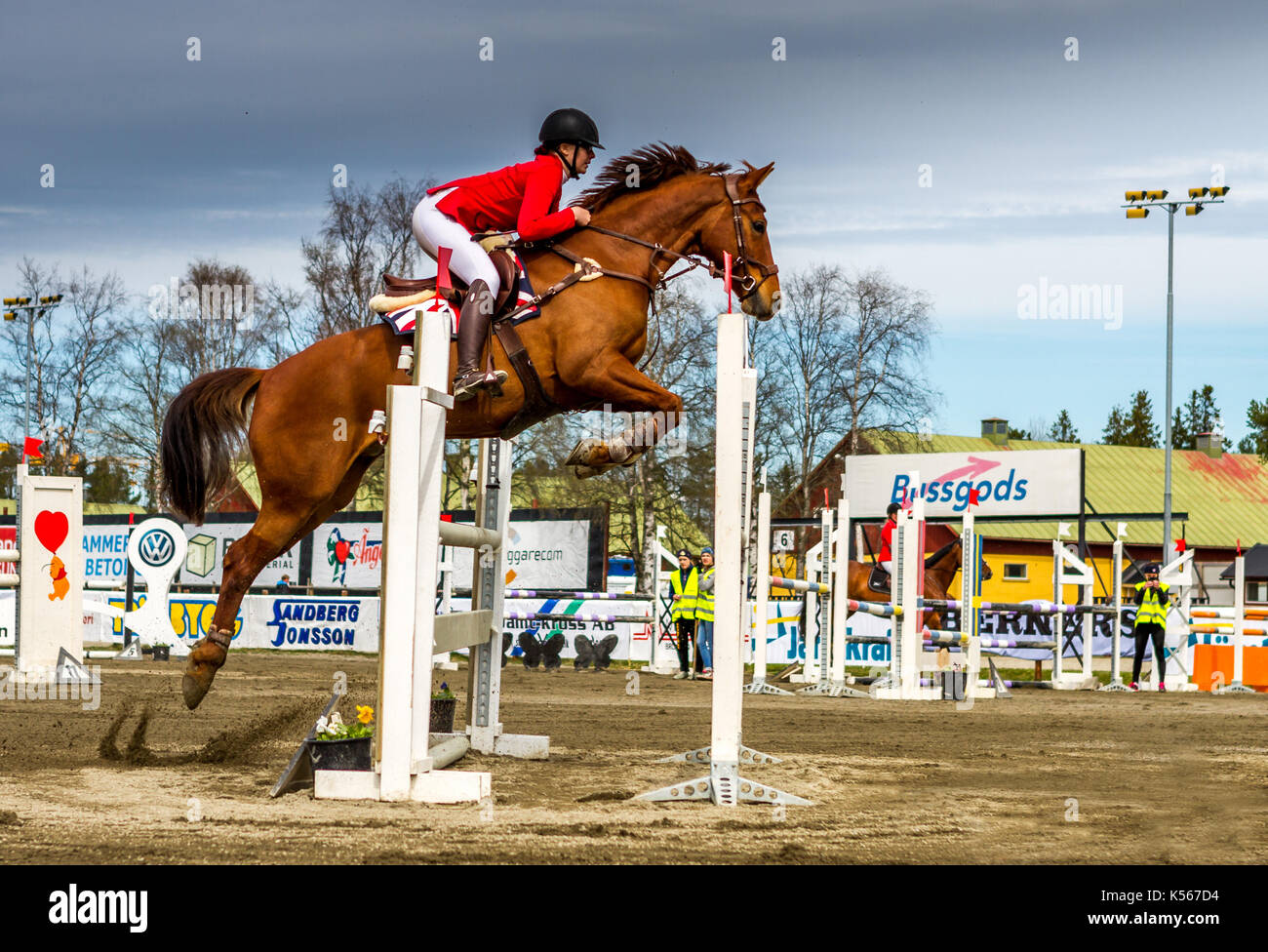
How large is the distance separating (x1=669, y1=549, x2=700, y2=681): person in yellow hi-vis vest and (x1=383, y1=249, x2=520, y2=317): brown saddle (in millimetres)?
10082

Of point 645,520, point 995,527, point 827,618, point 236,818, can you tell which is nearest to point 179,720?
point 236,818

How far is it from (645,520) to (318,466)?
22.3 metres

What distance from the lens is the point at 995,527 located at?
118ft

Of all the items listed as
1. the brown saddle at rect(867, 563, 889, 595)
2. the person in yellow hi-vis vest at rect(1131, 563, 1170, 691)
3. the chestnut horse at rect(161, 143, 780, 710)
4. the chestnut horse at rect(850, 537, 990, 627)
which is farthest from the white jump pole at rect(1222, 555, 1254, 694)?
the chestnut horse at rect(161, 143, 780, 710)

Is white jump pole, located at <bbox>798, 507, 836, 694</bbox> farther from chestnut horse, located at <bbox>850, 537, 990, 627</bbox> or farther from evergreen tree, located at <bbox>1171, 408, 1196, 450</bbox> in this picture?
evergreen tree, located at <bbox>1171, 408, 1196, 450</bbox>

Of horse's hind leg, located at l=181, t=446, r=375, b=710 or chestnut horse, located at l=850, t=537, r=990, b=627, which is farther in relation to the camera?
chestnut horse, located at l=850, t=537, r=990, b=627

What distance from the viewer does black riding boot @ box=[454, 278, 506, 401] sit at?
5.12 meters

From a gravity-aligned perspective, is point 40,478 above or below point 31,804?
above

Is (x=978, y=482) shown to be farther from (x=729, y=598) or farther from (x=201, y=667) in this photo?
(x=201, y=667)

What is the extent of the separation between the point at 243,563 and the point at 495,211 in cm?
182

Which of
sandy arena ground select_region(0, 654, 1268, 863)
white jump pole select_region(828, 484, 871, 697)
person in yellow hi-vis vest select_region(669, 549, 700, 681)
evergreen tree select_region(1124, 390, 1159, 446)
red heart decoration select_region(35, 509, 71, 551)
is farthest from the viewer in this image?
evergreen tree select_region(1124, 390, 1159, 446)

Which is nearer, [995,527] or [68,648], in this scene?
[68,648]

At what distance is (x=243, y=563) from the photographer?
5.51m
